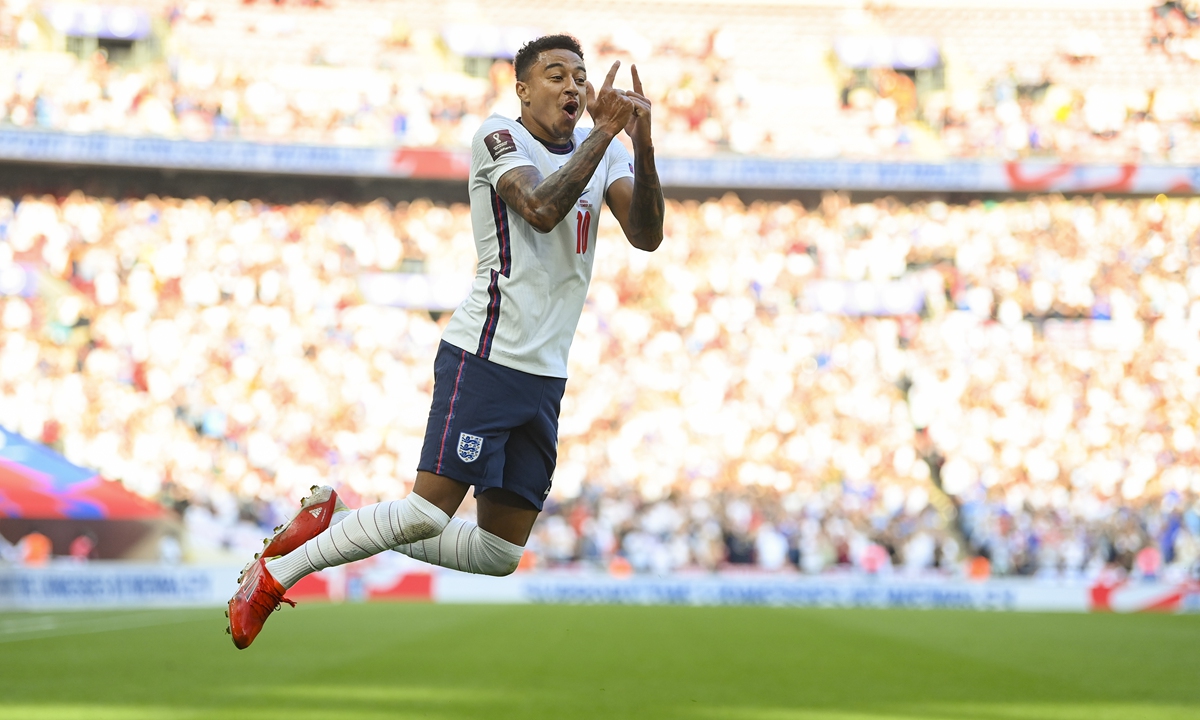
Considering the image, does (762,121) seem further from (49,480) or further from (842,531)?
(49,480)

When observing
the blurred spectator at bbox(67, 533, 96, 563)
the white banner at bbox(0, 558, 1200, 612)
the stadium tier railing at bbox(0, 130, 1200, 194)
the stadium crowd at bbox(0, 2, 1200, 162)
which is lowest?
the white banner at bbox(0, 558, 1200, 612)

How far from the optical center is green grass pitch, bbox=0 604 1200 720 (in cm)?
669

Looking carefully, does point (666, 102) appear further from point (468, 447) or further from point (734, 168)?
point (468, 447)

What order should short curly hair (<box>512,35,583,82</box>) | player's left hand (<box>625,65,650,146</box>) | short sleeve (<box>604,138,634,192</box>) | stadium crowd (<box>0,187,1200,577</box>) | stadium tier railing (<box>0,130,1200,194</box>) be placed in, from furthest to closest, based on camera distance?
stadium tier railing (<box>0,130,1200,194</box>) < stadium crowd (<box>0,187,1200,577</box>) < short sleeve (<box>604,138,634,192</box>) < short curly hair (<box>512,35,583,82</box>) < player's left hand (<box>625,65,650,146</box>)

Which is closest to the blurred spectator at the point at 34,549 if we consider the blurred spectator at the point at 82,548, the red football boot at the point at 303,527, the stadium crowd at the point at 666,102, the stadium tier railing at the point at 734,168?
the blurred spectator at the point at 82,548

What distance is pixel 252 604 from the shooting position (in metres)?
4.68

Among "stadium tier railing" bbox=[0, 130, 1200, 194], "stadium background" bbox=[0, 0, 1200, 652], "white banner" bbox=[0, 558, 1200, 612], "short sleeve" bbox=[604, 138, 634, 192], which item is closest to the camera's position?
"short sleeve" bbox=[604, 138, 634, 192]

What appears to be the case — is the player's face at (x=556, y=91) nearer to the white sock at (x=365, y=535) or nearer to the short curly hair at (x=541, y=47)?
the short curly hair at (x=541, y=47)

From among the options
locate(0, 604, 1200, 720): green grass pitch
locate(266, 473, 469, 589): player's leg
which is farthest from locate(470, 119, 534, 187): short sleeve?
locate(0, 604, 1200, 720): green grass pitch

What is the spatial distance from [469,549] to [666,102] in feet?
73.4

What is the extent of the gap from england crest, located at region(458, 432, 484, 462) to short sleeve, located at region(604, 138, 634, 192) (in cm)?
123

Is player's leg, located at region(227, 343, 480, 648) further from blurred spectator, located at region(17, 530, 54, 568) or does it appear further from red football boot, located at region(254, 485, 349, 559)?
blurred spectator, located at region(17, 530, 54, 568)

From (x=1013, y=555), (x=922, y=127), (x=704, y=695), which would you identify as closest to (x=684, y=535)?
(x=1013, y=555)

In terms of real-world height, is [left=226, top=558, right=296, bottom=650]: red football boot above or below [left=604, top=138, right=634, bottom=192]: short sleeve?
below
